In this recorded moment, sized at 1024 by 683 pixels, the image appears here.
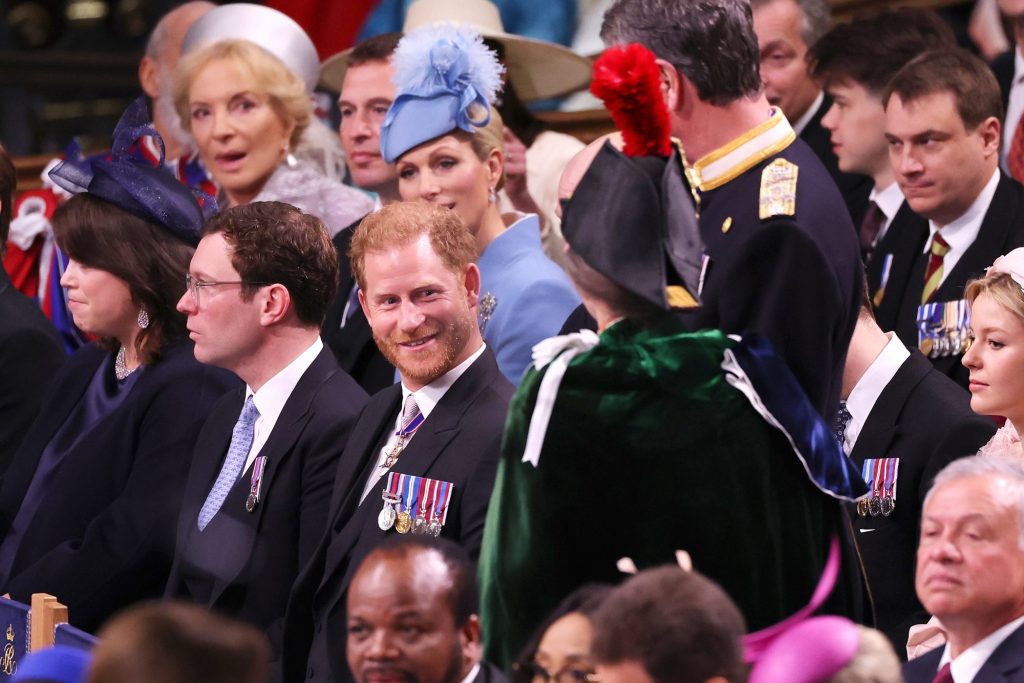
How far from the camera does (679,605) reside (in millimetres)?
2520

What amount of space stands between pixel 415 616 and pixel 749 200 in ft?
3.94

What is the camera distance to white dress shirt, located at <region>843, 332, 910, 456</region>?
439 cm

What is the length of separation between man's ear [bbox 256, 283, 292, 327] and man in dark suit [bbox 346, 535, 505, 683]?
57.8 inches

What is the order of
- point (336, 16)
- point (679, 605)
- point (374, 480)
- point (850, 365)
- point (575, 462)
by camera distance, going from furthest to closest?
point (336, 16) → point (850, 365) → point (374, 480) → point (575, 462) → point (679, 605)

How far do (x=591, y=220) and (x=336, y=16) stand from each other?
4.67 meters

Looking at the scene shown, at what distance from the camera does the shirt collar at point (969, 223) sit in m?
5.09

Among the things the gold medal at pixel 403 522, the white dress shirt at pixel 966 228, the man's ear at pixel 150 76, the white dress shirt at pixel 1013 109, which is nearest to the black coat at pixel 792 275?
the gold medal at pixel 403 522

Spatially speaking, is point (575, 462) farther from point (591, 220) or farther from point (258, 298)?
point (258, 298)

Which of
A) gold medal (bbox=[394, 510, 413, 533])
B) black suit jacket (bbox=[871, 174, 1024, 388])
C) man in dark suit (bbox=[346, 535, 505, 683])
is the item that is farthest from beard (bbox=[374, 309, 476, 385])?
black suit jacket (bbox=[871, 174, 1024, 388])

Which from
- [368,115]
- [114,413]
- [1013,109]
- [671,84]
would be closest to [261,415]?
[114,413]

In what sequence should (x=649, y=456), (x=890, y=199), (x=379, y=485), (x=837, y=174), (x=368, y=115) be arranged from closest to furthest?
(x=649, y=456)
(x=379, y=485)
(x=890, y=199)
(x=368, y=115)
(x=837, y=174)

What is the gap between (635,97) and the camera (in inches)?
125

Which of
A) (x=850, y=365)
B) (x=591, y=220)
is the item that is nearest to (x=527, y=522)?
(x=591, y=220)

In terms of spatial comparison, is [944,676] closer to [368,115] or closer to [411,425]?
[411,425]
